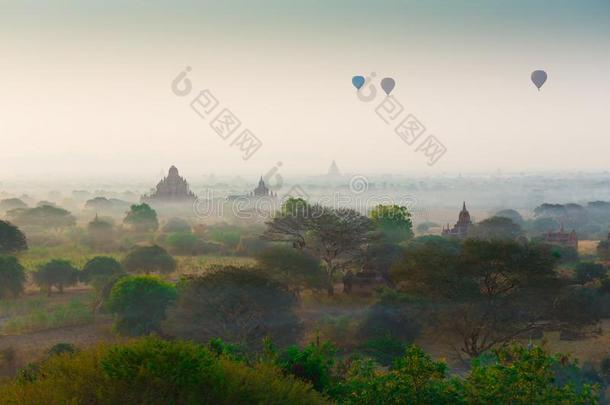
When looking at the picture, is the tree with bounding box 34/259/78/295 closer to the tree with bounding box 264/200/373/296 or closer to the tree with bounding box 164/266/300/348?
the tree with bounding box 264/200/373/296

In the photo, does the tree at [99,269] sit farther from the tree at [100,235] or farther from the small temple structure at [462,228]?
the small temple structure at [462,228]

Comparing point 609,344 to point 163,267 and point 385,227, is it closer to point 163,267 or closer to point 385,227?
point 163,267

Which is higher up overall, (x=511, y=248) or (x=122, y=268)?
(x=511, y=248)

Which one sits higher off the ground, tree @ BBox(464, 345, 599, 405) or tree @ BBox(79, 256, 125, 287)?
tree @ BBox(464, 345, 599, 405)

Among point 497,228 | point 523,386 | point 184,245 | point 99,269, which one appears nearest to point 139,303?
point 99,269

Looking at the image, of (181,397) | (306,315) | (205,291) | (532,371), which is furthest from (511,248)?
(181,397)

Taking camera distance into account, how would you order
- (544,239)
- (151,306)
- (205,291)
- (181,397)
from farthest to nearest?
(544,239), (151,306), (205,291), (181,397)

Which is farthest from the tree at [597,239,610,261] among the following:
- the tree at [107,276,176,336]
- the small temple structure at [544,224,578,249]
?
the tree at [107,276,176,336]
